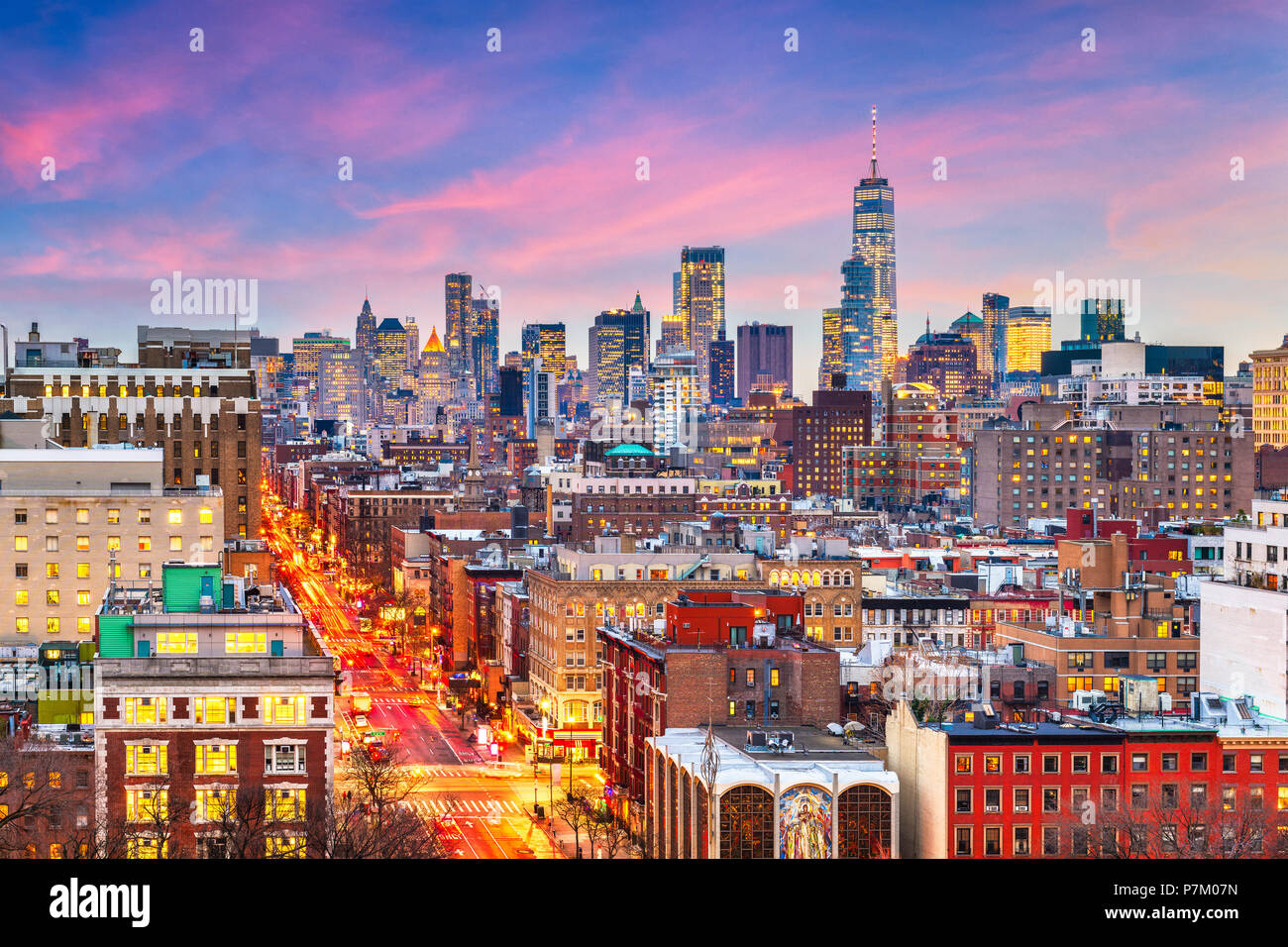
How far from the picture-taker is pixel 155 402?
6612 centimetres

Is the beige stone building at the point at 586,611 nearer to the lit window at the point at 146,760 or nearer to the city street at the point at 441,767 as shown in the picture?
the city street at the point at 441,767

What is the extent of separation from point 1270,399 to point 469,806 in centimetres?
10732

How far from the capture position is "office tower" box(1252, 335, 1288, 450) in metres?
136

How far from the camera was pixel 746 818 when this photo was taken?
34250mm

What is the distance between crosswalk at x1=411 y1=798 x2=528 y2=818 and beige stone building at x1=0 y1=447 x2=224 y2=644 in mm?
9425

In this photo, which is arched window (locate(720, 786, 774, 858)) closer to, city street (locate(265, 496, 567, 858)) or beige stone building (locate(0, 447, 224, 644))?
city street (locate(265, 496, 567, 858))

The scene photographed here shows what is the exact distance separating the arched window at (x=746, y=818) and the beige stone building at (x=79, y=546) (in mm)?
19391

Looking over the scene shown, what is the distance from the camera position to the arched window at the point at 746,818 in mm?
34188

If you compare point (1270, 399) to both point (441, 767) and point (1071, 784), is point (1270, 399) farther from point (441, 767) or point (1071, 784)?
point (1071, 784)

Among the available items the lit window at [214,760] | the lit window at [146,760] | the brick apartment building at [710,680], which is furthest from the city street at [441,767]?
the lit window at [146,760]

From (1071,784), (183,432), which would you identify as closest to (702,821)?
(1071,784)

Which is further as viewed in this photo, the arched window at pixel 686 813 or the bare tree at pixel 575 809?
the bare tree at pixel 575 809

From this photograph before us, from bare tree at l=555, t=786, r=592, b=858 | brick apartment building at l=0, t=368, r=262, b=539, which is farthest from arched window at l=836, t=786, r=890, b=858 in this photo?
brick apartment building at l=0, t=368, r=262, b=539
